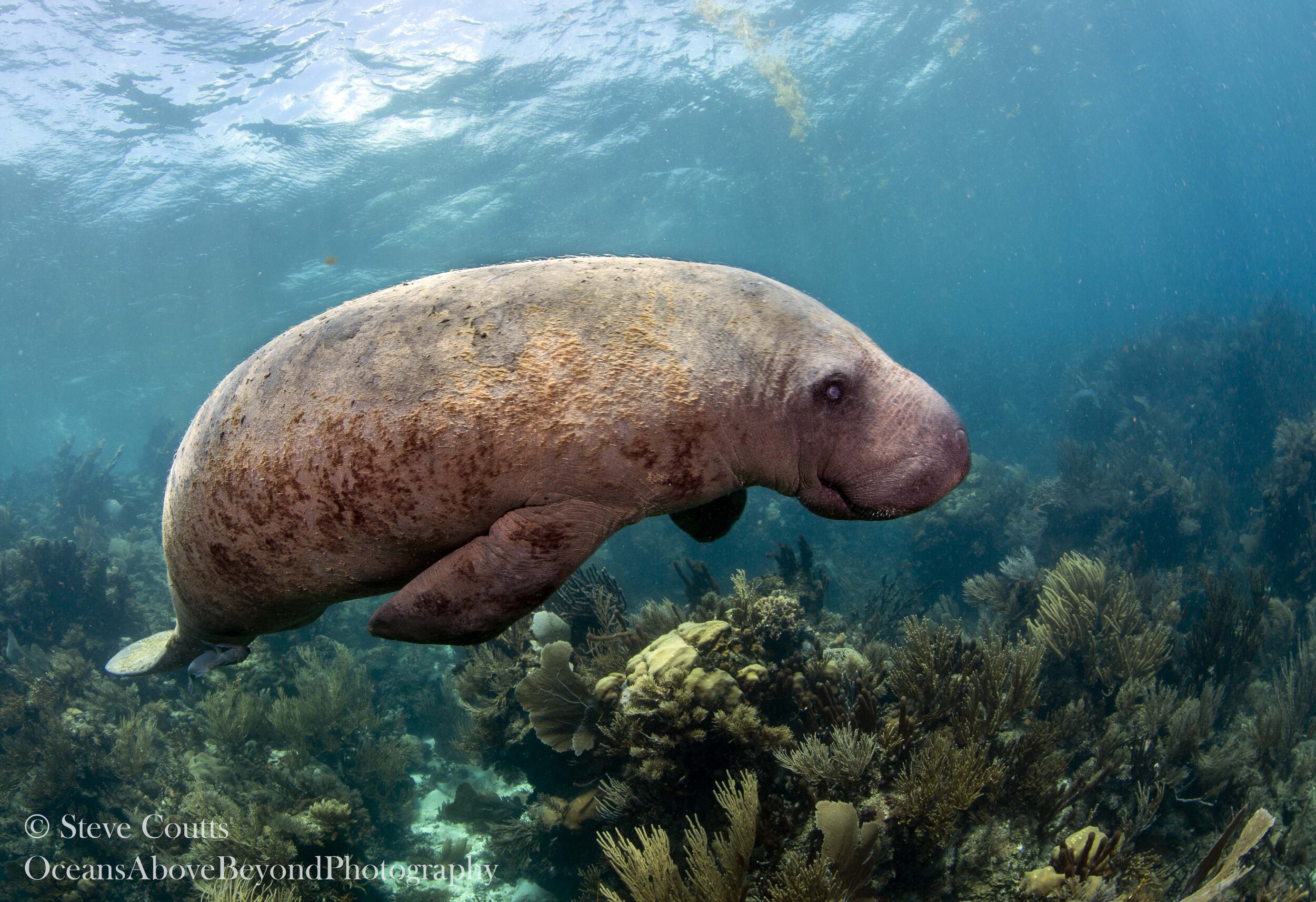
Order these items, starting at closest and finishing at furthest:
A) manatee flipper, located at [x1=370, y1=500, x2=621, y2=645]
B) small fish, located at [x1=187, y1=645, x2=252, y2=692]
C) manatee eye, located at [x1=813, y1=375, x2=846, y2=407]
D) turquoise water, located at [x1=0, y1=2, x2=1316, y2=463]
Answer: manatee flipper, located at [x1=370, y1=500, x2=621, y2=645] < manatee eye, located at [x1=813, y1=375, x2=846, y2=407] < small fish, located at [x1=187, y1=645, x2=252, y2=692] < turquoise water, located at [x1=0, y1=2, x2=1316, y2=463]

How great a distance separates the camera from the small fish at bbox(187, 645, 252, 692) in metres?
2.96

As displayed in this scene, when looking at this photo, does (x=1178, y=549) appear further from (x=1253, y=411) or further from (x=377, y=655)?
(x=377, y=655)

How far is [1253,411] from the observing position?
52.5 ft

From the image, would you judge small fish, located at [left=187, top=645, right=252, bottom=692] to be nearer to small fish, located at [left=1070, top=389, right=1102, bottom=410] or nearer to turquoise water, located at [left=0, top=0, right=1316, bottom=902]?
turquoise water, located at [left=0, top=0, right=1316, bottom=902]

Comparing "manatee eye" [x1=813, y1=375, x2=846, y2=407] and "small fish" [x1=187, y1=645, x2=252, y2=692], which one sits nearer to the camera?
"manatee eye" [x1=813, y1=375, x2=846, y2=407]

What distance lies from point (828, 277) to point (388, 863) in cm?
7838

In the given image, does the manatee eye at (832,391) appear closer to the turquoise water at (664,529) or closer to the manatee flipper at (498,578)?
the manatee flipper at (498,578)

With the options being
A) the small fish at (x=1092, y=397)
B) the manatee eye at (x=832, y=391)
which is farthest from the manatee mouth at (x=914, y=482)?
the small fish at (x=1092, y=397)

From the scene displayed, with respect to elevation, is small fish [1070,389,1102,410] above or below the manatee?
below

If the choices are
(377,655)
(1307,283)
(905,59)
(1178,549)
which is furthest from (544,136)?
(1307,283)

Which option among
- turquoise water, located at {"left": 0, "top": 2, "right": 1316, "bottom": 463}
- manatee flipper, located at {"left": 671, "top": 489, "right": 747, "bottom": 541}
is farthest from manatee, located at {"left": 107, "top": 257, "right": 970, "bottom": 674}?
turquoise water, located at {"left": 0, "top": 2, "right": 1316, "bottom": 463}

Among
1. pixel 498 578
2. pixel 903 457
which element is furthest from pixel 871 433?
pixel 498 578

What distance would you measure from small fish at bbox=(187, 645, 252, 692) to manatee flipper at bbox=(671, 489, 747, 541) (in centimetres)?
227

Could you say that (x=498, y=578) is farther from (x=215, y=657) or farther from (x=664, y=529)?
(x=664, y=529)
